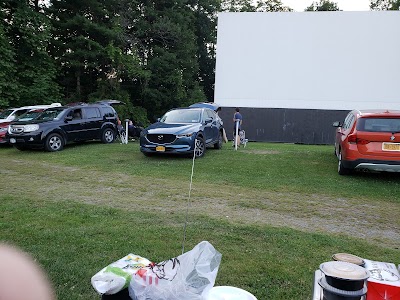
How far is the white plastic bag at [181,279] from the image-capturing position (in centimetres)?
236

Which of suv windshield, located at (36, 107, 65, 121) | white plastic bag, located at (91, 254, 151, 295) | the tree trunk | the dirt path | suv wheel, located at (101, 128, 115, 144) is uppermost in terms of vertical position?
the tree trunk

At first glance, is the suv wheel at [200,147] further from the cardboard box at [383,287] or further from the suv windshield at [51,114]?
the cardboard box at [383,287]

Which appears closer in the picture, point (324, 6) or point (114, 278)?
point (114, 278)

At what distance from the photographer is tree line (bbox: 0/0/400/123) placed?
22938 mm

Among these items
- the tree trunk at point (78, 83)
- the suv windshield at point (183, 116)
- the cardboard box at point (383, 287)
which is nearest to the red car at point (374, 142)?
the suv windshield at point (183, 116)

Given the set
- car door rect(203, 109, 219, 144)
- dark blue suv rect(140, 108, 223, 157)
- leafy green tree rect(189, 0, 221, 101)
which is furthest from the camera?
leafy green tree rect(189, 0, 221, 101)

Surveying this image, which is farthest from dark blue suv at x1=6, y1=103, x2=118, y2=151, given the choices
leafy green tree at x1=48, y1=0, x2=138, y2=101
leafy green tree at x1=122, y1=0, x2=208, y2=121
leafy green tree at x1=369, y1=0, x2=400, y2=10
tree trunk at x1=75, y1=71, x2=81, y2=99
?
leafy green tree at x1=369, y1=0, x2=400, y2=10

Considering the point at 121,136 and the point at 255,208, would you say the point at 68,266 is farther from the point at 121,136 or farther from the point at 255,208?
the point at 121,136

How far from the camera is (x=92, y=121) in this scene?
48.6ft

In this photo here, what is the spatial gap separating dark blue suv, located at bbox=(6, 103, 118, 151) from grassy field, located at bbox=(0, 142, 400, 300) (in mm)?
3006

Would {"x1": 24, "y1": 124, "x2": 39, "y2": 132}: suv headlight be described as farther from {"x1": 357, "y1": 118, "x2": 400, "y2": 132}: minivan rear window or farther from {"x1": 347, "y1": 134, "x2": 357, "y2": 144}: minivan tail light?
{"x1": 357, "y1": 118, "x2": 400, "y2": 132}: minivan rear window

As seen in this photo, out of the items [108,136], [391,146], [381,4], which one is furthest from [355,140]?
[381,4]

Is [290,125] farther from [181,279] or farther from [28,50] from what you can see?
[181,279]

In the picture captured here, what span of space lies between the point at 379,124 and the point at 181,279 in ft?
22.9
